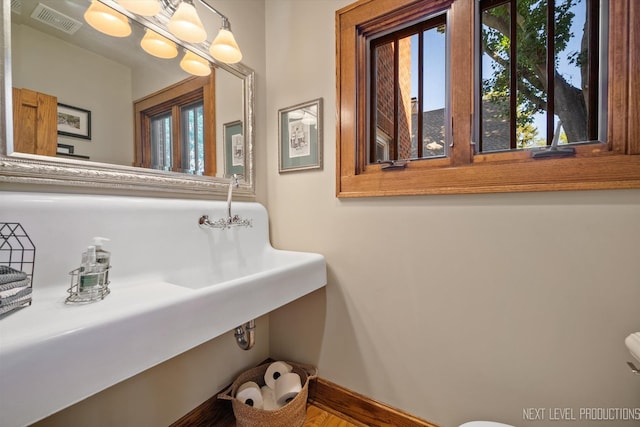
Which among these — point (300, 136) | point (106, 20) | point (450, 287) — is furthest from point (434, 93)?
point (106, 20)

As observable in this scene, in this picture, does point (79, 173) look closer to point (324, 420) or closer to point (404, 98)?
point (404, 98)

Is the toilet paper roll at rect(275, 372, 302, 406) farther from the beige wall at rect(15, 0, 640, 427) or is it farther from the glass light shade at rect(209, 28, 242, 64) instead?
the glass light shade at rect(209, 28, 242, 64)

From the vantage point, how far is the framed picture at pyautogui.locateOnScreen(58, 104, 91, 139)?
0.83 m

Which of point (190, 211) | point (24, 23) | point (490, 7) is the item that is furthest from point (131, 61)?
point (490, 7)

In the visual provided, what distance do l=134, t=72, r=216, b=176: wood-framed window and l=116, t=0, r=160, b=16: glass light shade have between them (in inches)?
10.0

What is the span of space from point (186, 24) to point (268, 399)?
5.55 ft

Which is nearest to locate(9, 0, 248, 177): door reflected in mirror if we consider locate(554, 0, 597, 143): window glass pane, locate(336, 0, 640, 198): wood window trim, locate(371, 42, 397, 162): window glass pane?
locate(336, 0, 640, 198): wood window trim

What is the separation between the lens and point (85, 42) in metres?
0.88

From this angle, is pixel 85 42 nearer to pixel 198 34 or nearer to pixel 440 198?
pixel 198 34

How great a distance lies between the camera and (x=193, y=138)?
1185mm

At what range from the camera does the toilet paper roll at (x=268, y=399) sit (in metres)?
1.22

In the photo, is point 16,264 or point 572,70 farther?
point 572,70

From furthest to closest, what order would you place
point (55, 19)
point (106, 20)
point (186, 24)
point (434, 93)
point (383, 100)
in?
point (383, 100)
point (434, 93)
point (186, 24)
point (106, 20)
point (55, 19)

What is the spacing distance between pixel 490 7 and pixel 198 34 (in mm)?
1204
